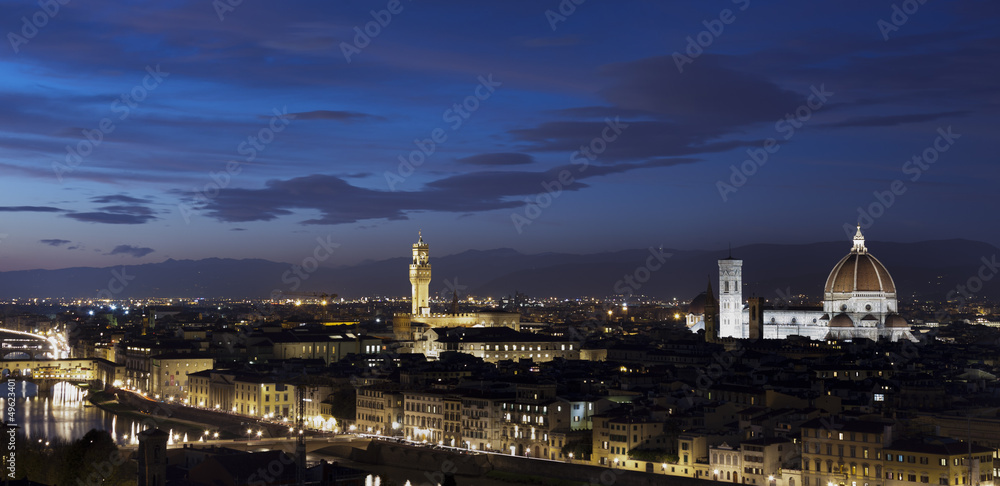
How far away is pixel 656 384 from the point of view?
2165 inches

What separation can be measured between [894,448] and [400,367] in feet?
99.7

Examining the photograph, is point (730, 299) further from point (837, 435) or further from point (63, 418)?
point (837, 435)

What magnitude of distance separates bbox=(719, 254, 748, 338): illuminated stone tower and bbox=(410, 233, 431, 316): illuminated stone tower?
19.9 meters

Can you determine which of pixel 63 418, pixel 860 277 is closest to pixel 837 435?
pixel 63 418

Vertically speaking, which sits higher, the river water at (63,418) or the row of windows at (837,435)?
the row of windows at (837,435)

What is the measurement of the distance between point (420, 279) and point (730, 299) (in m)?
21.0

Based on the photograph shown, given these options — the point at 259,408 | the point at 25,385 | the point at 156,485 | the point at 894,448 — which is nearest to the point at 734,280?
the point at 259,408

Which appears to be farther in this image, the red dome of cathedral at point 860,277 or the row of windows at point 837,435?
the red dome of cathedral at point 860,277

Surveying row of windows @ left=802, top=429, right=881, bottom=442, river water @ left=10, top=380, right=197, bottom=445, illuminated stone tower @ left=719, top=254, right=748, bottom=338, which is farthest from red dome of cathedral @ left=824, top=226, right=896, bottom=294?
row of windows @ left=802, top=429, right=881, bottom=442

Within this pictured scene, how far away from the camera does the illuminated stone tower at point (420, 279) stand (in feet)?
298

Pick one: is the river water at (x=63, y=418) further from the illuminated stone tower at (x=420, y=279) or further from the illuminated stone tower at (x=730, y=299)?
the illuminated stone tower at (x=730, y=299)

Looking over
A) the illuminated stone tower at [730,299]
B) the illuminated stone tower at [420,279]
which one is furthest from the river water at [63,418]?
the illuminated stone tower at [730,299]

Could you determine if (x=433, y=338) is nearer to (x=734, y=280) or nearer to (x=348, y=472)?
(x=734, y=280)

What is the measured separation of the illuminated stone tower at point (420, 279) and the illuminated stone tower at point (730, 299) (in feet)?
65.1
